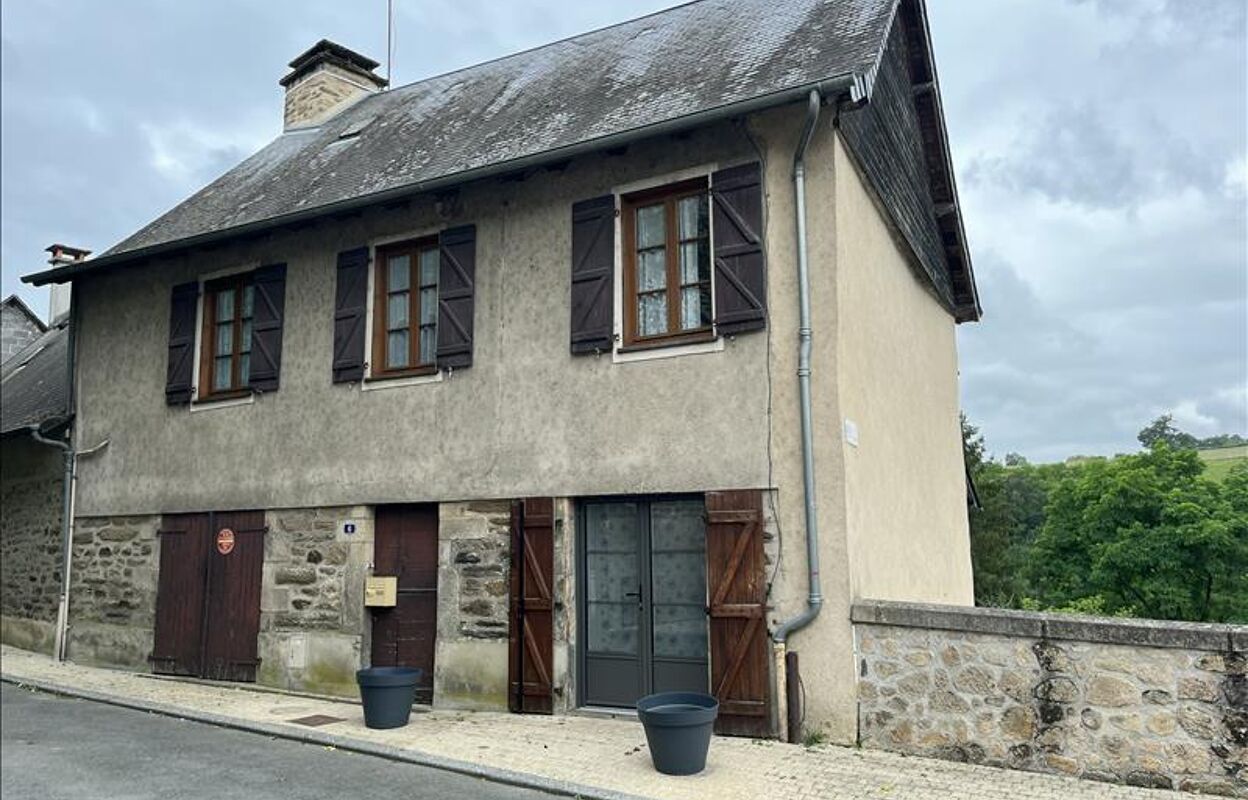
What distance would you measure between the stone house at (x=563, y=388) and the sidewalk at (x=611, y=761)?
0.44 m

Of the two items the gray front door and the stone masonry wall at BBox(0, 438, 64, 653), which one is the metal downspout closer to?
the gray front door

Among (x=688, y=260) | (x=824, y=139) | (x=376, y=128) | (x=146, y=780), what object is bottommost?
(x=146, y=780)

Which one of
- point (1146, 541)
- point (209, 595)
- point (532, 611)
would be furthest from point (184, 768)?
point (1146, 541)

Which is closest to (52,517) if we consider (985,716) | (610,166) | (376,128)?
(376,128)

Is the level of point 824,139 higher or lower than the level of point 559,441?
higher

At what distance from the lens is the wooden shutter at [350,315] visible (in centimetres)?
939

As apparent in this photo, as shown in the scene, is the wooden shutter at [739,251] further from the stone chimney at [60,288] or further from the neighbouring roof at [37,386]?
the stone chimney at [60,288]

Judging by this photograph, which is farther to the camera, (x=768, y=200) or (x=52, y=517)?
(x=52, y=517)

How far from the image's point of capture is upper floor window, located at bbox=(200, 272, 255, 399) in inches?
412

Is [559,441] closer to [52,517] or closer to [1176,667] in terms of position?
[1176,667]

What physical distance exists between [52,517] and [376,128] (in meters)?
6.25

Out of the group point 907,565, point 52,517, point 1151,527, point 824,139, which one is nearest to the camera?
point 824,139

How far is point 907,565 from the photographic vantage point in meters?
8.96

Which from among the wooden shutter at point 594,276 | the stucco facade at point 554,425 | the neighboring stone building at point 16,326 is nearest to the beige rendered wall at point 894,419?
the stucco facade at point 554,425
